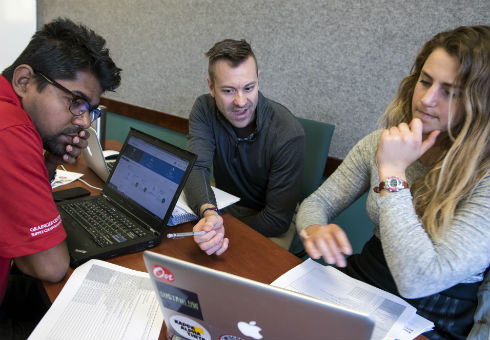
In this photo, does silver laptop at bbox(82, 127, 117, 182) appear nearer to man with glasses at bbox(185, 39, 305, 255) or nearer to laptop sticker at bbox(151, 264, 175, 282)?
A: man with glasses at bbox(185, 39, 305, 255)

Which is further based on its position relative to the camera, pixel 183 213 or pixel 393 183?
pixel 183 213

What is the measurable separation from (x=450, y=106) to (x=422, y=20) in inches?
31.3

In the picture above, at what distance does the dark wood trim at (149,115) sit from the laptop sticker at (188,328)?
1.87 meters

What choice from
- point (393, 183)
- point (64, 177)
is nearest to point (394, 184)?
point (393, 183)

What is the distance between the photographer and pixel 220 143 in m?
1.53

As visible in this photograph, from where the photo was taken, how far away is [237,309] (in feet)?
1.65

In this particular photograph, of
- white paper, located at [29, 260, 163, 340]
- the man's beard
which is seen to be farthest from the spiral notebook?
the man's beard

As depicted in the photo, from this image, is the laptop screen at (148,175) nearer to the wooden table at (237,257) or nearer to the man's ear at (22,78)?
the wooden table at (237,257)

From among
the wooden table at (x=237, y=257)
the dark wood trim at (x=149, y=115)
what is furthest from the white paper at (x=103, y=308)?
the dark wood trim at (x=149, y=115)

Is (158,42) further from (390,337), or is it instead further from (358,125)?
(390,337)

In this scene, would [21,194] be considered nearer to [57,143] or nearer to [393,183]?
[57,143]

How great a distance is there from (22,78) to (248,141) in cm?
86

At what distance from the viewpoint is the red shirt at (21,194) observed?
69 cm

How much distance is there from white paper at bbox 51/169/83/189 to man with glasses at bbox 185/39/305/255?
0.45 m
